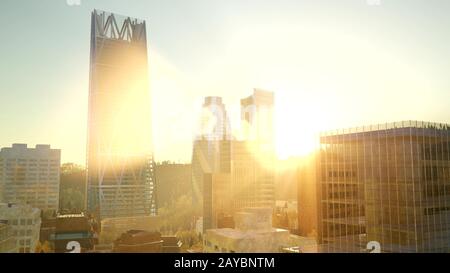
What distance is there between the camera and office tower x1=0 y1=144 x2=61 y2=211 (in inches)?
4732

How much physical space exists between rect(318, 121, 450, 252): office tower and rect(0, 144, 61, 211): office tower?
350 feet

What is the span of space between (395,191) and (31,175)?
124329 millimetres

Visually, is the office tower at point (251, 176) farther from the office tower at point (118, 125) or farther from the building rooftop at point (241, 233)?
the building rooftop at point (241, 233)

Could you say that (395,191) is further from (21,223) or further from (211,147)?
(211,147)

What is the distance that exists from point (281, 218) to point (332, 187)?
1891 inches

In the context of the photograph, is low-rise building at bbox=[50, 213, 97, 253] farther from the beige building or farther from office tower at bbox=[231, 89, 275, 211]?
office tower at bbox=[231, 89, 275, 211]

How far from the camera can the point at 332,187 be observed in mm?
43250

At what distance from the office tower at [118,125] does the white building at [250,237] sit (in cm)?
7116

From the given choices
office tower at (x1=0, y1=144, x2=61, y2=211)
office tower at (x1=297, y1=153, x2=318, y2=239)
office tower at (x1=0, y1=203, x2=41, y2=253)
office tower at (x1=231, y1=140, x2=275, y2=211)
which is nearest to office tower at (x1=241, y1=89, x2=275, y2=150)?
office tower at (x1=231, y1=140, x2=275, y2=211)

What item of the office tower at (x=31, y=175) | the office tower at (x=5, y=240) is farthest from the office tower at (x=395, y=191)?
the office tower at (x=31, y=175)

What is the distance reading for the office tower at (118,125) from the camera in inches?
4355

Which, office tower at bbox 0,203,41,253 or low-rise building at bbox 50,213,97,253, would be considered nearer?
office tower at bbox 0,203,41,253
